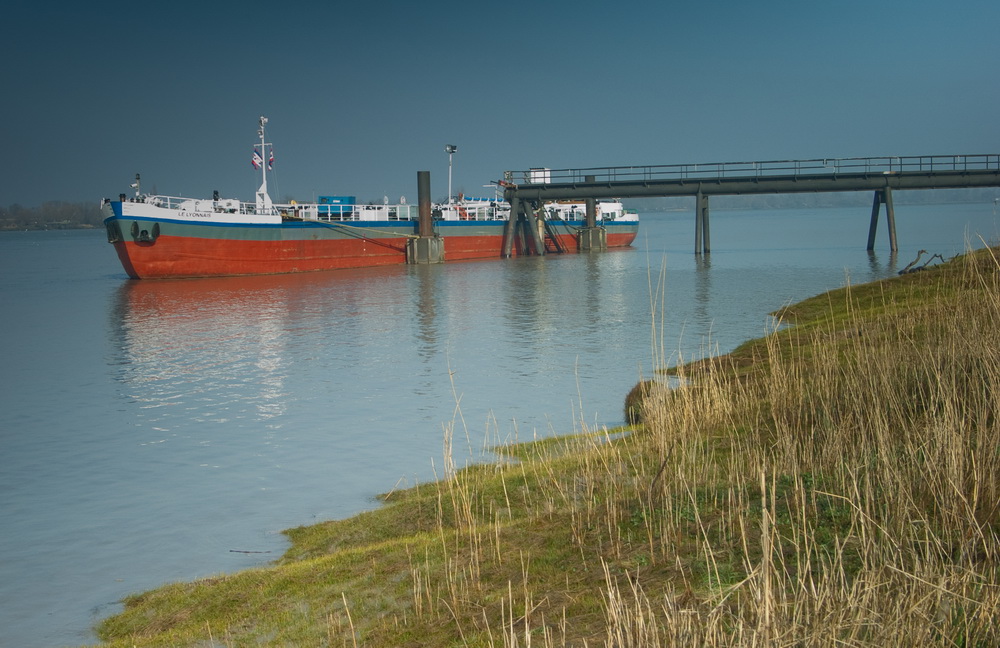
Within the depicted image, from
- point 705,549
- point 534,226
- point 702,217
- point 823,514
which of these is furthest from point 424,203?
point 705,549

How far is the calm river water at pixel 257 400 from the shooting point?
441 inches

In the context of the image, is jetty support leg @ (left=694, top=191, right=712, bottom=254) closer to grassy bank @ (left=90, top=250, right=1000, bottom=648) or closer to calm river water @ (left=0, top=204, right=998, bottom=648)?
calm river water @ (left=0, top=204, right=998, bottom=648)

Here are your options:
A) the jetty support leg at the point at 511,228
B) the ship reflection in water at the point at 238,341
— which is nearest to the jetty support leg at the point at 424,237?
the jetty support leg at the point at 511,228

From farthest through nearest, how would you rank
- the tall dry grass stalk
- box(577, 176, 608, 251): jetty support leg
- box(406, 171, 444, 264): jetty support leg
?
box(577, 176, 608, 251): jetty support leg < box(406, 171, 444, 264): jetty support leg < the tall dry grass stalk

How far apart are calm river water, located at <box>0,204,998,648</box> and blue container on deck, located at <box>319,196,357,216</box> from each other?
60.9ft

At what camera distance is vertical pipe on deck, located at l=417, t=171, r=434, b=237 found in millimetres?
66238

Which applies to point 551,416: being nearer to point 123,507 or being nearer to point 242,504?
point 242,504

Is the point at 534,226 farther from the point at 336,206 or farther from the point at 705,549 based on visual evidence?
the point at 705,549

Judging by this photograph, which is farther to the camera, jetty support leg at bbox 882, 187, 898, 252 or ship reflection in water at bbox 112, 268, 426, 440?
jetty support leg at bbox 882, 187, 898, 252

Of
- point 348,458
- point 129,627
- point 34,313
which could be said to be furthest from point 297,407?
point 34,313

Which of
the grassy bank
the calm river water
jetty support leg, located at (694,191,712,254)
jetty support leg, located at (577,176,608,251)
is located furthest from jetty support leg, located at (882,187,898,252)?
the grassy bank

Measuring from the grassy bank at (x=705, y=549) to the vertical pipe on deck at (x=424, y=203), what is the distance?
183 feet

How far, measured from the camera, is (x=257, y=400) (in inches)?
809

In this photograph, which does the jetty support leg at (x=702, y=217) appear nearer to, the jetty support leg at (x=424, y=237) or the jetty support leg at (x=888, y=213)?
the jetty support leg at (x=888, y=213)
